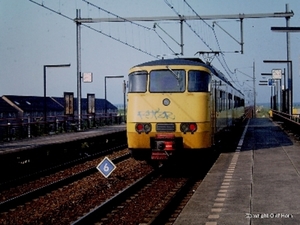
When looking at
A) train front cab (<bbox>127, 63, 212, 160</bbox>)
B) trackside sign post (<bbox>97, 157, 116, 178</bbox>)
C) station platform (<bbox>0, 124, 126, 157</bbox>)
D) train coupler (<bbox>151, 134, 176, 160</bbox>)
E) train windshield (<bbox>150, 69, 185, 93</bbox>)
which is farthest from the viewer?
station platform (<bbox>0, 124, 126, 157</bbox>)

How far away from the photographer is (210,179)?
40.3 feet

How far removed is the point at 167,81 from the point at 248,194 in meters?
5.82

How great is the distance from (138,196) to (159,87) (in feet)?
13.5

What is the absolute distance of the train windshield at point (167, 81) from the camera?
15.1 meters

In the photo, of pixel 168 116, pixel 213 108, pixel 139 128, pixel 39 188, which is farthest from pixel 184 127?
pixel 39 188

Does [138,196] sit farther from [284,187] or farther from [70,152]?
[70,152]

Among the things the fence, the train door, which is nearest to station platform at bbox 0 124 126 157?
the fence

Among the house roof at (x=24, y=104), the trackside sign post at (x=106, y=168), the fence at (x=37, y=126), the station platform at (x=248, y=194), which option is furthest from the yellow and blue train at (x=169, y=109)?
the house roof at (x=24, y=104)

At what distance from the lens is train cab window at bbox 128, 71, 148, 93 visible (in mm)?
15398

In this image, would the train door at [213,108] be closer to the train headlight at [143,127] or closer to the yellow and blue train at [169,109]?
the yellow and blue train at [169,109]

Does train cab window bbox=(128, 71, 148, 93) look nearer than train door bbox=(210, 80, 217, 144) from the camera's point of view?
Yes

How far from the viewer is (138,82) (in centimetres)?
1552

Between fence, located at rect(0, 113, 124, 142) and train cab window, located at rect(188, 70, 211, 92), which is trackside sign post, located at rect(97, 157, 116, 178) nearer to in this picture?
train cab window, located at rect(188, 70, 211, 92)

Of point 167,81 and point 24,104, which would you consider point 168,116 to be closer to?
point 167,81
